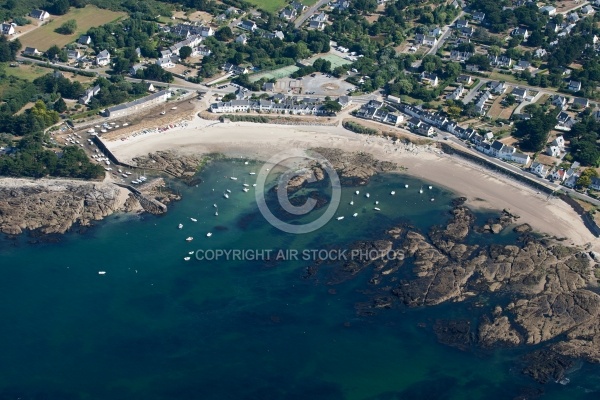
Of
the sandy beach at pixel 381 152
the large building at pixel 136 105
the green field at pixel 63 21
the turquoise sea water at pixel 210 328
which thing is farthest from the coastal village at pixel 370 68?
the turquoise sea water at pixel 210 328

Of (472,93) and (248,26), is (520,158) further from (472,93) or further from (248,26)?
(248,26)

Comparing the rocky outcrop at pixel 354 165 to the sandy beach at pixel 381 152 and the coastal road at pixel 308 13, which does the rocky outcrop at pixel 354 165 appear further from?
the coastal road at pixel 308 13

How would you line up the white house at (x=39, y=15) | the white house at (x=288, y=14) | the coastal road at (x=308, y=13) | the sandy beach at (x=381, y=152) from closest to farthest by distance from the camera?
1. the sandy beach at (x=381, y=152)
2. the white house at (x=39, y=15)
3. the coastal road at (x=308, y=13)
4. the white house at (x=288, y=14)

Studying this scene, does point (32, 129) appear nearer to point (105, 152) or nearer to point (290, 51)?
point (105, 152)

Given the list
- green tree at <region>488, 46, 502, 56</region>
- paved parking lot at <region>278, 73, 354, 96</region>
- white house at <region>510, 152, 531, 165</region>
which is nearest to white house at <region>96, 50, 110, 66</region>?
paved parking lot at <region>278, 73, 354, 96</region>

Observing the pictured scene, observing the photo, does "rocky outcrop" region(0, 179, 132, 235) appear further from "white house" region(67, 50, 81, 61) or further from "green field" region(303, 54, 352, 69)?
"green field" region(303, 54, 352, 69)

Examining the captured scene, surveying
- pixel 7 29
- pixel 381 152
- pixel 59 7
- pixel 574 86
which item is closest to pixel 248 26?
pixel 59 7

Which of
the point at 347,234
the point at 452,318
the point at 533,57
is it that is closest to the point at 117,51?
the point at 347,234

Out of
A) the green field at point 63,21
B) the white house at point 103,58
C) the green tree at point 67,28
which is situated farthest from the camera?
the green tree at point 67,28
